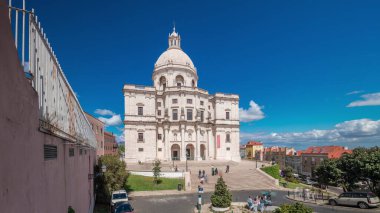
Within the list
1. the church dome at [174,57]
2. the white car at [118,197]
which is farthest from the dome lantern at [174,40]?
the white car at [118,197]

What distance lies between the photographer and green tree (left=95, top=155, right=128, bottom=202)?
21375 mm

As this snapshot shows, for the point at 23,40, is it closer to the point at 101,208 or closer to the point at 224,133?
the point at 101,208

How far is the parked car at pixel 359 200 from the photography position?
1917 cm

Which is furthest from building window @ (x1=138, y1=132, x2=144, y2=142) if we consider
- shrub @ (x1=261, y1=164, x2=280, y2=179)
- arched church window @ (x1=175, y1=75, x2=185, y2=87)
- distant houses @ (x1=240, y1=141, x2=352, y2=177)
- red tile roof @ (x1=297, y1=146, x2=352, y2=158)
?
red tile roof @ (x1=297, y1=146, x2=352, y2=158)

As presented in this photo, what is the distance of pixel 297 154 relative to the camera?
8319cm

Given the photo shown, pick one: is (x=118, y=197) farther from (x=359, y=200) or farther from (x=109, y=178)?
(x=359, y=200)

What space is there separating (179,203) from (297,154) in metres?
72.0

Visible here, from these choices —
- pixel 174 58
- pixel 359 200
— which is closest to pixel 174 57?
pixel 174 58

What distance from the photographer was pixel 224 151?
181 feet

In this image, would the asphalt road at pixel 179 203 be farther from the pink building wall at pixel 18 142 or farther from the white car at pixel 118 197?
the pink building wall at pixel 18 142

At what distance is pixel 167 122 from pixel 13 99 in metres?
47.1

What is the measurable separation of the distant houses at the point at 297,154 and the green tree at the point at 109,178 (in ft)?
114

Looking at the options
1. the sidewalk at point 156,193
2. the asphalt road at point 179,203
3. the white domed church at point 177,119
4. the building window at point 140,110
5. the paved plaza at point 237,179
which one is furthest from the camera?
the building window at point 140,110

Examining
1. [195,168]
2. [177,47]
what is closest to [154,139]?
[195,168]
